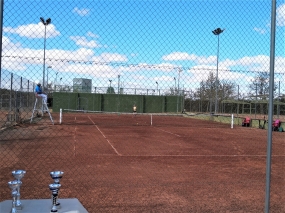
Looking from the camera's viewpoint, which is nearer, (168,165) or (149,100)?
(168,165)

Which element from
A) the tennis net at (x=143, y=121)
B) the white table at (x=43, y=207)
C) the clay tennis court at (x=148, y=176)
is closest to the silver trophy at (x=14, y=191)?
the white table at (x=43, y=207)

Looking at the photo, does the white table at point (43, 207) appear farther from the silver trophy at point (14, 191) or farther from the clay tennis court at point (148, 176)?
the clay tennis court at point (148, 176)

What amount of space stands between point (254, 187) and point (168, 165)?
2.55 metres

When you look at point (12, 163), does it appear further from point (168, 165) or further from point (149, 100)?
point (149, 100)

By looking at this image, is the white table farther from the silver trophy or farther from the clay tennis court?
the clay tennis court

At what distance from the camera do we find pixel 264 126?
24.6 metres

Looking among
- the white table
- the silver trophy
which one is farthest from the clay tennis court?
the silver trophy

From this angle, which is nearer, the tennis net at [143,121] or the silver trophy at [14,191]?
the silver trophy at [14,191]

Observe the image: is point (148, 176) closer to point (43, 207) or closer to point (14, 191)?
point (43, 207)

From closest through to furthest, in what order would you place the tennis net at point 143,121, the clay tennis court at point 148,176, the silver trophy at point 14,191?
the silver trophy at point 14,191, the clay tennis court at point 148,176, the tennis net at point 143,121

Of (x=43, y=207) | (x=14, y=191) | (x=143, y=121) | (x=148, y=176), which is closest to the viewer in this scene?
(x=14, y=191)

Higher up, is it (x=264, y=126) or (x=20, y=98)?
(x=20, y=98)

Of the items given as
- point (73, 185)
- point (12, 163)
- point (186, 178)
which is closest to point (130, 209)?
point (73, 185)

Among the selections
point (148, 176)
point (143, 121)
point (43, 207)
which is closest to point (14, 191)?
point (43, 207)
